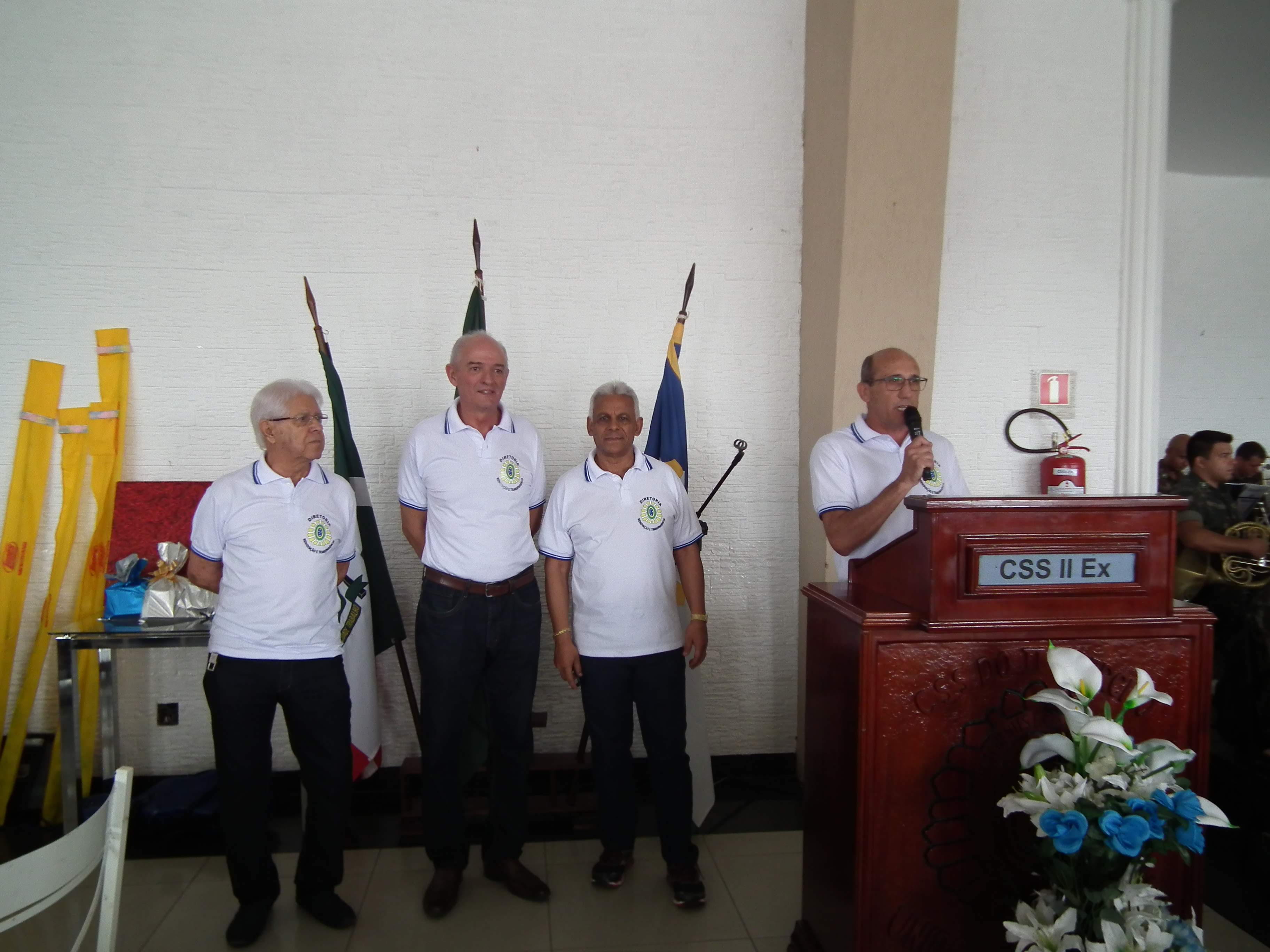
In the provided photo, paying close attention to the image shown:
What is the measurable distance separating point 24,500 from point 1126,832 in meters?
3.90

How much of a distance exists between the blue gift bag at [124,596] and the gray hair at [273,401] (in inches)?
41.7

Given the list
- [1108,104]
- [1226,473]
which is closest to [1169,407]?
[1226,473]

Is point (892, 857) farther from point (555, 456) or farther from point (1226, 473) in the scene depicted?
point (1226, 473)

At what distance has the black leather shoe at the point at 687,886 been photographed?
2543 mm

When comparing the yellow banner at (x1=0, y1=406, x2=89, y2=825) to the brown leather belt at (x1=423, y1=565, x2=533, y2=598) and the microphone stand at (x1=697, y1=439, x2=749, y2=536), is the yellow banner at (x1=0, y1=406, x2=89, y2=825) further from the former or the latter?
the microphone stand at (x1=697, y1=439, x2=749, y2=536)

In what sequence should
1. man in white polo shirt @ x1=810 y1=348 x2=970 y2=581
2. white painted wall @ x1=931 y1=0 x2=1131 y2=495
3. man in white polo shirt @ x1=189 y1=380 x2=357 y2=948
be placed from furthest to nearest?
1. white painted wall @ x1=931 y1=0 x2=1131 y2=495
2. man in white polo shirt @ x1=189 y1=380 x2=357 y2=948
3. man in white polo shirt @ x1=810 y1=348 x2=970 y2=581

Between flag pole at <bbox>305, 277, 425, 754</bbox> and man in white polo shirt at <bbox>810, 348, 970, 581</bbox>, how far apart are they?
1.60m

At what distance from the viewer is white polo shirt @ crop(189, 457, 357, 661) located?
2.32 meters

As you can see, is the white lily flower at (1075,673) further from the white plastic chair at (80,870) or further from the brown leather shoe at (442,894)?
the brown leather shoe at (442,894)

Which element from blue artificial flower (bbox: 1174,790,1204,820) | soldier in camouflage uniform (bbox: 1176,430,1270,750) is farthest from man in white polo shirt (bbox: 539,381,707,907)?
soldier in camouflage uniform (bbox: 1176,430,1270,750)

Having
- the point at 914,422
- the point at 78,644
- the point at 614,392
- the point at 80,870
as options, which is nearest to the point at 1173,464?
the point at 914,422

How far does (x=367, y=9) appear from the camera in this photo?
3377 mm

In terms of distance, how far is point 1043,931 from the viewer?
54.8 inches

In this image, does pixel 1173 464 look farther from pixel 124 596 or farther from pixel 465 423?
pixel 124 596
